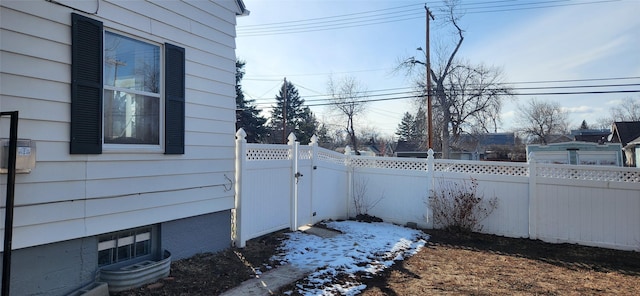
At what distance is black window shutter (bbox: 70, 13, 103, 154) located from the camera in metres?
3.28

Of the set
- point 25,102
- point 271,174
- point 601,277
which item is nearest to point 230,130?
point 271,174

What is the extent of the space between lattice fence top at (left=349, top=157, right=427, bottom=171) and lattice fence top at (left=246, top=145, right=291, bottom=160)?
2.44 metres

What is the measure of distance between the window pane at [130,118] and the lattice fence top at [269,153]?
1.73 m

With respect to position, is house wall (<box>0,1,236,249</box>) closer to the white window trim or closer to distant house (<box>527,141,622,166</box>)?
the white window trim

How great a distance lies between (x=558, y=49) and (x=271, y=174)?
390 inches

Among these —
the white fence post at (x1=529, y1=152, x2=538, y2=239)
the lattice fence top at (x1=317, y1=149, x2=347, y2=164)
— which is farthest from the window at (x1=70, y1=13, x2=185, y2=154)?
the white fence post at (x1=529, y1=152, x2=538, y2=239)

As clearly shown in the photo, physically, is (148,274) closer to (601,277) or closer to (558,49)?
(601,277)

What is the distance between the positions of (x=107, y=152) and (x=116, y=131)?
0.94 feet

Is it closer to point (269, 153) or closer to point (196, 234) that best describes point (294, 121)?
point (269, 153)

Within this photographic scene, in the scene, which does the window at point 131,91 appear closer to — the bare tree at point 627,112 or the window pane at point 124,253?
the window pane at point 124,253

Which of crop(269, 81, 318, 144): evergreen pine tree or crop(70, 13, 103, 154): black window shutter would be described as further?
crop(269, 81, 318, 144): evergreen pine tree

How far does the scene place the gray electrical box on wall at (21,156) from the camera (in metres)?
2.76

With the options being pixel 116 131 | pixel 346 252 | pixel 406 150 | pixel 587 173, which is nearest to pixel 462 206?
pixel 587 173

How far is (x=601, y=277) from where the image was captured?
4777mm
